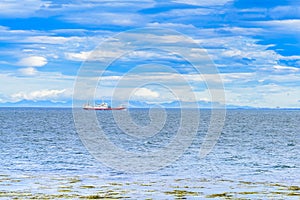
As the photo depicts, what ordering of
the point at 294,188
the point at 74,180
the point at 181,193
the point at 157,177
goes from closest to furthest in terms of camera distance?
the point at 181,193 → the point at 294,188 → the point at 74,180 → the point at 157,177

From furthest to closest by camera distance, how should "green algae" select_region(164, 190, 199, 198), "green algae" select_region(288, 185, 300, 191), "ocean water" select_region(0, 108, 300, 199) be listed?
1. "green algae" select_region(288, 185, 300, 191)
2. "ocean water" select_region(0, 108, 300, 199)
3. "green algae" select_region(164, 190, 199, 198)

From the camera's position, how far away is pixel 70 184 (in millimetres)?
48219

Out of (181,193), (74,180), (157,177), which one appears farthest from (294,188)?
(74,180)

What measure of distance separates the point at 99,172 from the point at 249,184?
16755 mm

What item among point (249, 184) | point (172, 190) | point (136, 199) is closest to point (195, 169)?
point (249, 184)

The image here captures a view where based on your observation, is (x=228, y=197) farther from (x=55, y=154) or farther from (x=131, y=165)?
(x=55, y=154)

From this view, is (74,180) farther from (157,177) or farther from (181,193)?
(181,193)

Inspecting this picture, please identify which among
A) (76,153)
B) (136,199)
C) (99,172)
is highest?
(76,153)

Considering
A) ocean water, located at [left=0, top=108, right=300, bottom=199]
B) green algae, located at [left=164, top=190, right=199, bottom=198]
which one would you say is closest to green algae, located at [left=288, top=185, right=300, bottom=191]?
ocean water, located at [left=0, top=108, right=300, bottom=199]

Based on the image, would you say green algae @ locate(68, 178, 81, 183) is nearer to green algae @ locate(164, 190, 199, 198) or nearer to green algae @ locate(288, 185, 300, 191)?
green algae @ locate(164, 190, 199, 198)

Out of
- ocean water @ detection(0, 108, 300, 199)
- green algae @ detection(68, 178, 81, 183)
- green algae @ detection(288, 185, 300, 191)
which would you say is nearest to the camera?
ocean water @ detection(0, 108, 300, 199)

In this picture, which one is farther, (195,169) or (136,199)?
(195,169)

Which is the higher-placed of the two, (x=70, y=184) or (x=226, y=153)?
(x=226, y=153)

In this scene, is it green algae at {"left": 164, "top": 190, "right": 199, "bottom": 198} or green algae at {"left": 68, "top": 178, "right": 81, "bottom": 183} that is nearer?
green algae at {"left": 164, "top": 190, "right": 199, "bottom": 198}
